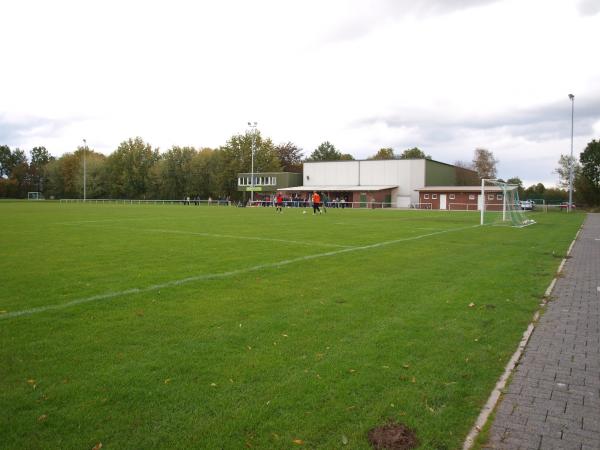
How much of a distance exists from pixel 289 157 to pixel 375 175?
43393mm

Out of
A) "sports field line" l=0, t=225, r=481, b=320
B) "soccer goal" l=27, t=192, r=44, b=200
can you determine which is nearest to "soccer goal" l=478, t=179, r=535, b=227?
"sports field line" l=0, t=225, r=481, b=320

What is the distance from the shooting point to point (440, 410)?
3.97 metres

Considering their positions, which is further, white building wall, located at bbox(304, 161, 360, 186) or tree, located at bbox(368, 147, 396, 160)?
tree, located at bbox(368, 147, 396, 160)

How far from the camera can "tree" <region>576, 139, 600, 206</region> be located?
62.8 m

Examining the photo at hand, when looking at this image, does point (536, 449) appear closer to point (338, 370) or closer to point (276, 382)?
point (338, 370)

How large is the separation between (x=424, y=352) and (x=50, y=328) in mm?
4587

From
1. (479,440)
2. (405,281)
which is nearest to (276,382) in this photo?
(479,440)

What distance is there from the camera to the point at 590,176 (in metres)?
65.4

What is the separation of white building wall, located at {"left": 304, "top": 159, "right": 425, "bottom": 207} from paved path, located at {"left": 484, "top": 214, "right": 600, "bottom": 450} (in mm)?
64469

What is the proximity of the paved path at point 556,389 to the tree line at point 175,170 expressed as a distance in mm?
76633

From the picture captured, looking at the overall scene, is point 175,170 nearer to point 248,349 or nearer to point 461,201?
point 461,201

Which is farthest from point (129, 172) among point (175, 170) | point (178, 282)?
point (178, 282)

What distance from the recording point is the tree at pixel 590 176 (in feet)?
206

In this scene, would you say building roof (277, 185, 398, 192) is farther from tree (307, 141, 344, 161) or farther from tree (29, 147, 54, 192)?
tree (29, 147, 54, 192)
